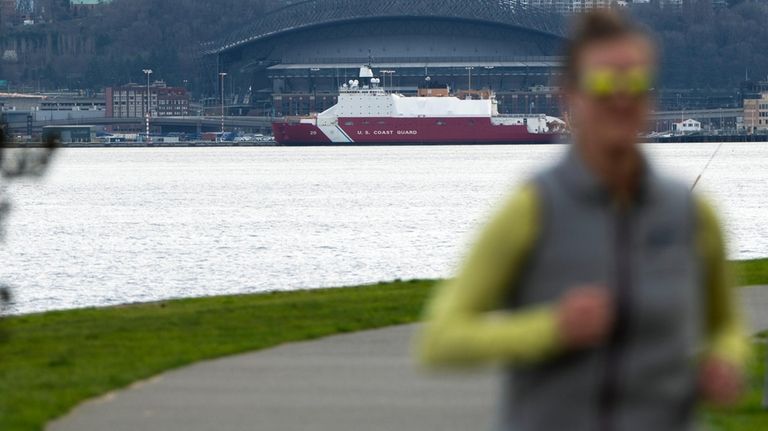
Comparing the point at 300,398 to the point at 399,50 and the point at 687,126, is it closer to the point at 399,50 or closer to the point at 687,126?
the point at 687,126

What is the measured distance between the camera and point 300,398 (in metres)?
7.73

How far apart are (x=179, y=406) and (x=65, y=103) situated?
158m

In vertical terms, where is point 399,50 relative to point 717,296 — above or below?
above

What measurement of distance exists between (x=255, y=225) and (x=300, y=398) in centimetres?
3499

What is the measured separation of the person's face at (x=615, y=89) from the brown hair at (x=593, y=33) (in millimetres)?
10

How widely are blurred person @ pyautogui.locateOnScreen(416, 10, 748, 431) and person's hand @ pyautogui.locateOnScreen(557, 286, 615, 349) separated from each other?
0.02 metres

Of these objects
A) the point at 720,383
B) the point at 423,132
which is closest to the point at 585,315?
the point at 720,383

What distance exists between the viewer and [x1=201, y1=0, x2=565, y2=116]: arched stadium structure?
152 m

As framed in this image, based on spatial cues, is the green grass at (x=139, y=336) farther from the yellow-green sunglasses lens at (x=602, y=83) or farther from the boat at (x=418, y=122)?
the boat at (x=418, y=122)

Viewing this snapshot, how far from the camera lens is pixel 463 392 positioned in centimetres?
786

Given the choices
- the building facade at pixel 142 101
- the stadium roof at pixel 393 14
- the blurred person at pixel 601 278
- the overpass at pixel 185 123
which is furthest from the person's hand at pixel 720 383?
the building facade at pixel 142 101

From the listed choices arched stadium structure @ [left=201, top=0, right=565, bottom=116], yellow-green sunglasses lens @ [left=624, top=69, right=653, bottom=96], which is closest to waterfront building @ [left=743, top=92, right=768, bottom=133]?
arched stadium structure @ [left=201, top=0, right=565, bottom=116]

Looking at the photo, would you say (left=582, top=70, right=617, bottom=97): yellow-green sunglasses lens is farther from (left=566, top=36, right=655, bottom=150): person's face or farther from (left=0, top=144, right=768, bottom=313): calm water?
(left=0, top=144, right=768, bottom=313): calm water

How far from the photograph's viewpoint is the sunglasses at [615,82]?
104 inches
